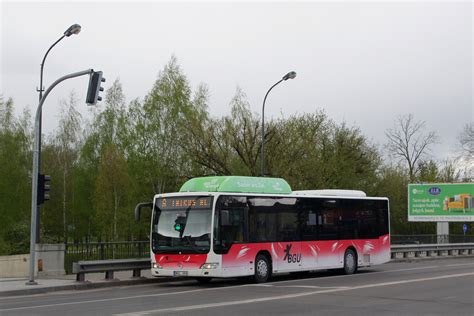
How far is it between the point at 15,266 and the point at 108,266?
699 cm

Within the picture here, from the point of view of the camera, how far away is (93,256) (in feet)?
78.7

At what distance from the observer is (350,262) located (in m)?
26.0

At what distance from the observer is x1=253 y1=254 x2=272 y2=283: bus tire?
70.6 feet

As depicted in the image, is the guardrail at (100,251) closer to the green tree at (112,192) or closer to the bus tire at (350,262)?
the bus tire at (350,262)

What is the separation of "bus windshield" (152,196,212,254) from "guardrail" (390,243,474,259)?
1788 centimetres

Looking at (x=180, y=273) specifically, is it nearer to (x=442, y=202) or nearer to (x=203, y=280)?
(x=203, y=280)

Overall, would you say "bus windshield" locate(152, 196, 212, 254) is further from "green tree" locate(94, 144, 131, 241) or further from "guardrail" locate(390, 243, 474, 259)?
"green tree" locate(94, 144, 131, 241)

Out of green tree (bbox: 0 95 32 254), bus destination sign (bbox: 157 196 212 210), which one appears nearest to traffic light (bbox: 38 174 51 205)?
bus destination sign (bbox: 157 196 212 210)

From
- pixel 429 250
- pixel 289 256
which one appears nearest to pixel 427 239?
pixel 429 250

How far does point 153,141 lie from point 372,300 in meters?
40.4

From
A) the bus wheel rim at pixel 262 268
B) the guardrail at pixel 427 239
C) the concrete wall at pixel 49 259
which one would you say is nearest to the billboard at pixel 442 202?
the guardrail at pixel 427 239

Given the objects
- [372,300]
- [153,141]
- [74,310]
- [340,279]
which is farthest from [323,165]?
[74,310]

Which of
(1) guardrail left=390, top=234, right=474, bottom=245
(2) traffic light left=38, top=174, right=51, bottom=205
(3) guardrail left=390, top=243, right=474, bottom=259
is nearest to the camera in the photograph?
(2) traffic light left=38, top=174, right=51, bottom=205

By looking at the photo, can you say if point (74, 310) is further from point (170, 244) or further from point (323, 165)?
point (323, 165)
